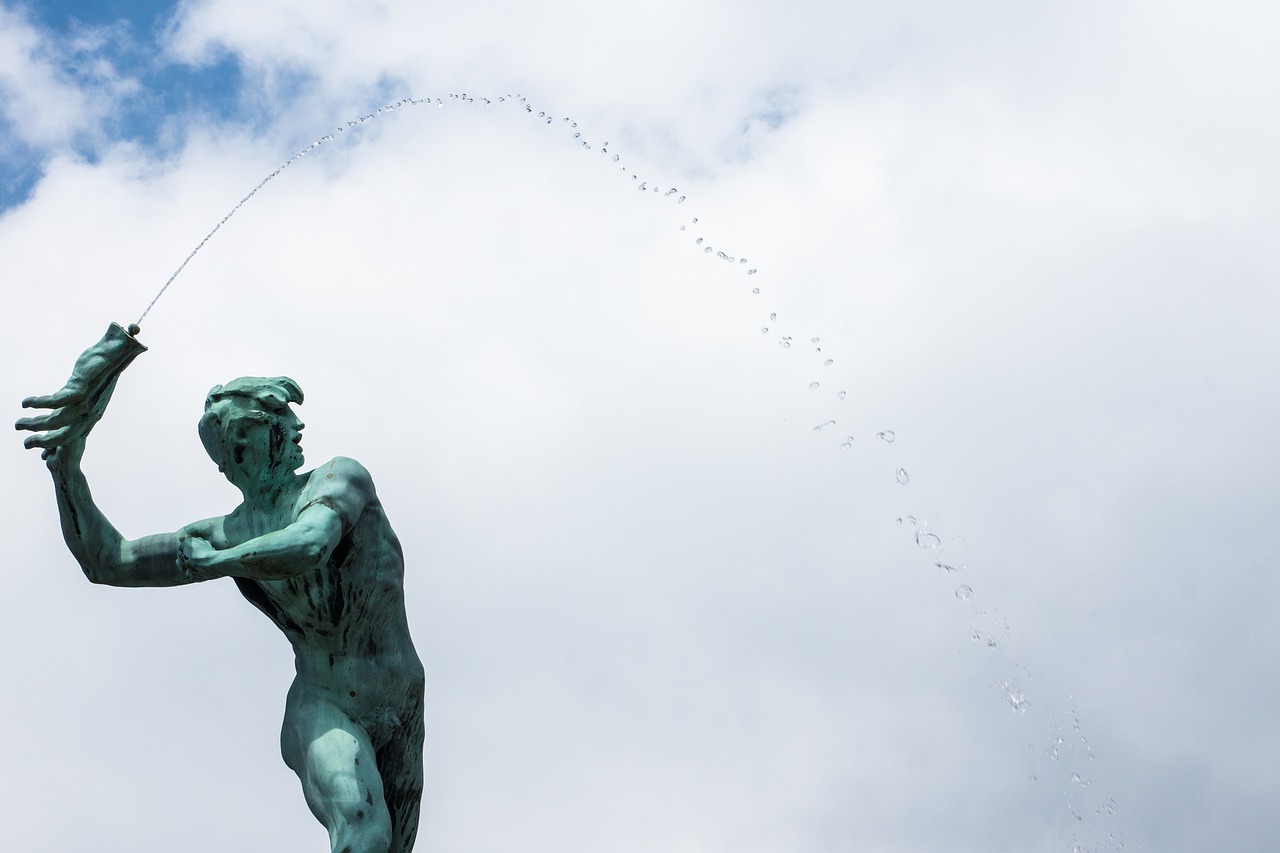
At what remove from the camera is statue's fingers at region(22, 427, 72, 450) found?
36.0 feet

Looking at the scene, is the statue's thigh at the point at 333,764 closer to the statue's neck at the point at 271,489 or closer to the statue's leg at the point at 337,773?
the statue's leg at the point at 337,773

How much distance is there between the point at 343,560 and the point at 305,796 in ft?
4.16

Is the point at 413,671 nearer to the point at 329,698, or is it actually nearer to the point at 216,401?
the point at 329,698

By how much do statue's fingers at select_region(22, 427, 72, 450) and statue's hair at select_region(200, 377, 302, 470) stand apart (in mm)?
730

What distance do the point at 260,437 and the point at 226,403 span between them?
0.26 metres

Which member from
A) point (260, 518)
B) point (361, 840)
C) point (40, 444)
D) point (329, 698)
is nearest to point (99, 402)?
point (40, 444)

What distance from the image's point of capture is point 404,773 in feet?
36.6

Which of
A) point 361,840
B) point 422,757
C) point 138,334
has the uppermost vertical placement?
point 138,334

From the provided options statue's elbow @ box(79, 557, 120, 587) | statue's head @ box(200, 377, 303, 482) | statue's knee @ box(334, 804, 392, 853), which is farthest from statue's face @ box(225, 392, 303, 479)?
statue's knee @ box(334, 804, 392, 853)

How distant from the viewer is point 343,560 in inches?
432

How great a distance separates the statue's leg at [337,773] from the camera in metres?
10.4

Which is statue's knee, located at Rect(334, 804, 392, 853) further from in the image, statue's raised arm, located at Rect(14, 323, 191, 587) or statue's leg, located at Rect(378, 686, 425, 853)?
statue's raised arm, located at Rect(14, 323, 191, 587)

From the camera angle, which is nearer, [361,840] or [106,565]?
[361,840]

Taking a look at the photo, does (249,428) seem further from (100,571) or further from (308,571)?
(100,571)
